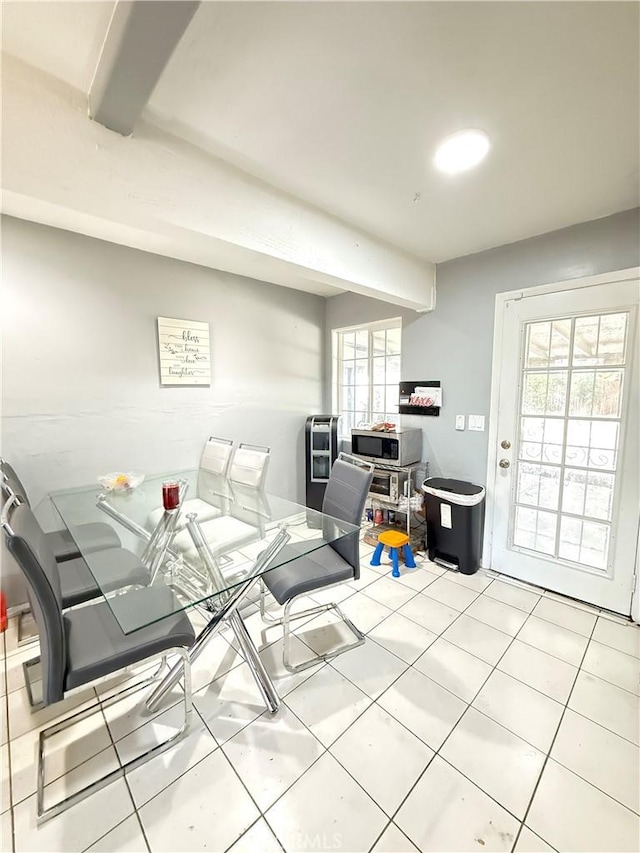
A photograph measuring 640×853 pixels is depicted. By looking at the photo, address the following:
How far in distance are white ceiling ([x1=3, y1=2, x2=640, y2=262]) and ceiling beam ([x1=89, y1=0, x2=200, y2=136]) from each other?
95 millimetres

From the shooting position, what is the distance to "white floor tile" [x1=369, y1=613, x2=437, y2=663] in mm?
1831

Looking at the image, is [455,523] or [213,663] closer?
[213,663]

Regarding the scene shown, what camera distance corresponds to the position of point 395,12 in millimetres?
943

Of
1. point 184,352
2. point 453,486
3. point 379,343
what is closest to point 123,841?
point 453,486

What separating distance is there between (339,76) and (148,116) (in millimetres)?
743

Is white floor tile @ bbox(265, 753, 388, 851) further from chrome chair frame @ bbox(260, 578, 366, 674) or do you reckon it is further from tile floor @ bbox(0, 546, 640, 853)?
chrome chair frame @ bbox(260, 578, 366, 674)

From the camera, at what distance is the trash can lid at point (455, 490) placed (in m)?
2.51

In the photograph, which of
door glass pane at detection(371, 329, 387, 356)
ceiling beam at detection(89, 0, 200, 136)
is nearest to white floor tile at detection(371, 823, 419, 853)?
ceiling beam at detection(89, 0, 200, 136)

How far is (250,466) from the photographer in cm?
254

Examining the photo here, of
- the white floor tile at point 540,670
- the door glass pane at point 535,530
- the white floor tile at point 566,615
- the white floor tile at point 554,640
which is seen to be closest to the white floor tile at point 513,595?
the white floor tile at point 566,615

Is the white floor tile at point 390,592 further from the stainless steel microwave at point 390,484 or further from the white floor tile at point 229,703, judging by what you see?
the white floor tile at point 229,703

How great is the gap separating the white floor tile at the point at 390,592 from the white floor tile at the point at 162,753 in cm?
124

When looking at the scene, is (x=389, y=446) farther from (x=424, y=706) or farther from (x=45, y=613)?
(x=45, y=613)

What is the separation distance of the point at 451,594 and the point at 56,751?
7.17 ft
